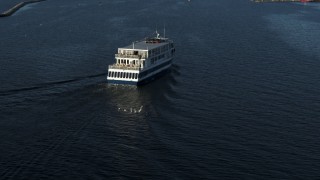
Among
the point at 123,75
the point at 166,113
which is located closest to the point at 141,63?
the point at 123,75

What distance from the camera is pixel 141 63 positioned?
103 m

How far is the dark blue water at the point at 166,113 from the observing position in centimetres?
6594

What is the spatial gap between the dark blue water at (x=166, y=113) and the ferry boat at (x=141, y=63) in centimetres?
222

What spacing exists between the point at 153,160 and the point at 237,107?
26.3 m

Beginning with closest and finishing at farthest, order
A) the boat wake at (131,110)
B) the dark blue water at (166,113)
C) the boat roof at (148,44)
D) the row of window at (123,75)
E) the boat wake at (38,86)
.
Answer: the dark blue water at (166,113)
the boat wake at (131,110)
the boat wake at (38,86)
the row of window at (123,75)
the boat roof at (148,44)

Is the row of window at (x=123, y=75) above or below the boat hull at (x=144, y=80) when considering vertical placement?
above

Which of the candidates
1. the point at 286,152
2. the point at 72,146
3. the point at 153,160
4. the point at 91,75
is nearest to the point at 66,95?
the point at 91,75

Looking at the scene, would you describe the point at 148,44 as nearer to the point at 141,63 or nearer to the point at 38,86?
the point at 141,63

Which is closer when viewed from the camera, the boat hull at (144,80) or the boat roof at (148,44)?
the boat hull at (144,80)

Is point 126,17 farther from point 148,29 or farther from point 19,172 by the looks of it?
point 19,172

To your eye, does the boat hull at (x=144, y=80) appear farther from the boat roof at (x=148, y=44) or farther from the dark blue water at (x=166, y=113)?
the boat roof at (x=148, y=44)

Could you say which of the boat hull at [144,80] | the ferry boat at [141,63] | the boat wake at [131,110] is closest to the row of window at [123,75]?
the ferry boat at [141,63]

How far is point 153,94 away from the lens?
97.0 metres

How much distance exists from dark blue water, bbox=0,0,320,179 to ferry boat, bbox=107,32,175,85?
7.30ft
